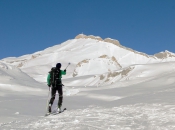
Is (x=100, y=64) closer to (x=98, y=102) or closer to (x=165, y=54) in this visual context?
(x=98, y=102)

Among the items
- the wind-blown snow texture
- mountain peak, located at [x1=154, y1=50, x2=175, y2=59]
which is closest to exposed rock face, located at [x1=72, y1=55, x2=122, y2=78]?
the wind-blown snow texture

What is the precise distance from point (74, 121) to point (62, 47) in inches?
5655

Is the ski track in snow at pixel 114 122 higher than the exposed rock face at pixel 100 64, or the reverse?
the exposed rock face at pixel 100 64

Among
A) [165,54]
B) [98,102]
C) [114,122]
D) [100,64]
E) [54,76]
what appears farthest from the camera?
[165,54]

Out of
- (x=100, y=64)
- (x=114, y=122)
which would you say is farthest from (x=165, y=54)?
(x=114, y=122)

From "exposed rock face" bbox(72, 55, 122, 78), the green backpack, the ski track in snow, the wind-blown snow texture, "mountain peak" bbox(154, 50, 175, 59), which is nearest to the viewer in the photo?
the ski track in snow

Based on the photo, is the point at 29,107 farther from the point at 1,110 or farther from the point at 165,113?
the point at 165,113

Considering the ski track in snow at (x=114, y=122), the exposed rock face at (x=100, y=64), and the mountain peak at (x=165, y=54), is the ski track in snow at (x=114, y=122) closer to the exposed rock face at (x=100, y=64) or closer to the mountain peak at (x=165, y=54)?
the exposed rock face at (x=100, y=64)

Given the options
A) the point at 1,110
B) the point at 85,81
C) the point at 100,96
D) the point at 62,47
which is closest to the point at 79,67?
the point at 85,81

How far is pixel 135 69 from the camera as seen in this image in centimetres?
4481

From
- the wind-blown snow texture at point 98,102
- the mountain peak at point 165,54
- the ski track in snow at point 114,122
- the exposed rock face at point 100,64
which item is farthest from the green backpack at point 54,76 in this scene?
the mountain peak at point 165,54

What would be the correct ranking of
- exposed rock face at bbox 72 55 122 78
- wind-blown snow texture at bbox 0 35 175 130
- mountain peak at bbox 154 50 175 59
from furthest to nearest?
mountain peak at bbox 154 50 175 59
exposed rock face at bbox 72 55 122 78
wind-blown snow texture at bbox 0 35 175 130

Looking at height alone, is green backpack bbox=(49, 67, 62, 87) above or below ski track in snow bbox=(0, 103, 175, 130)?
above

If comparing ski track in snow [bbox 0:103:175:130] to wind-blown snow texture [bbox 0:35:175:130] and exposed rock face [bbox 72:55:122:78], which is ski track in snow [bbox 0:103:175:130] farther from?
exposed rock face [bbox 72:55:122:78]
